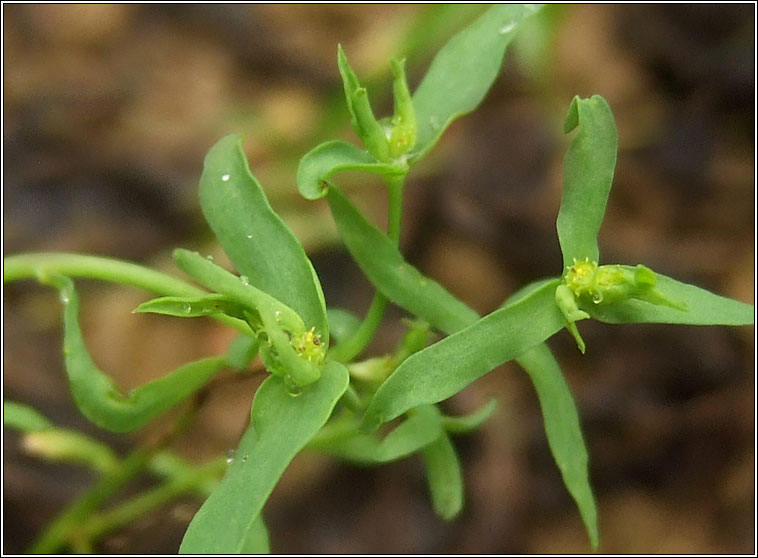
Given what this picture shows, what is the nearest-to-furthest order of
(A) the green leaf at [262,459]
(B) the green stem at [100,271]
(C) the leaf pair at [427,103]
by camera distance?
(A) the green leaf at [262,459] → (C) the leaf pair at [427,103] → (B) the green stem at [100,271]

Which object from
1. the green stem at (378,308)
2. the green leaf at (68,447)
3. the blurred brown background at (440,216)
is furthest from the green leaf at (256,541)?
the blurred brown background at (440,216)

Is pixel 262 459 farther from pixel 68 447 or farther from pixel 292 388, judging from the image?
pixel 68 447

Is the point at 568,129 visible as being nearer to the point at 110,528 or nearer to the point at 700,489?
the point at 110,528

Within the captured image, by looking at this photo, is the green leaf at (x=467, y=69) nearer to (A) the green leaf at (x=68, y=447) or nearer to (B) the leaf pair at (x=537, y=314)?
(B) the leaf pair at (x=537, y=314)

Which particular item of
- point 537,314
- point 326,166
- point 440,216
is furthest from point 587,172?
point 440,216

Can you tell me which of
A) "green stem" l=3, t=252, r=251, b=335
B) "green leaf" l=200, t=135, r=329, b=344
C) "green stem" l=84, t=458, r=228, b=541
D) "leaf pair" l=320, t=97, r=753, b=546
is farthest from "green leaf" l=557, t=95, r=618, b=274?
"green stem" l=84, t=458, r=228, b=541

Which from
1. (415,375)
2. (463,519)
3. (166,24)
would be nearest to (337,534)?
(463,519)
